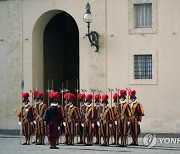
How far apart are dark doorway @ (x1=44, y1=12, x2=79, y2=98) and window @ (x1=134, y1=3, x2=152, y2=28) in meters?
5.28

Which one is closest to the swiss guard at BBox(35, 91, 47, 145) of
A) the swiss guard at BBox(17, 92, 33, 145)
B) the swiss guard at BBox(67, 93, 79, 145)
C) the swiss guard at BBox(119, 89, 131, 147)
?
the swiss guard at BBox(17, 92, 33, 145)

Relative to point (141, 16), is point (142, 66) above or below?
below

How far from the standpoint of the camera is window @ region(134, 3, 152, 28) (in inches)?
938

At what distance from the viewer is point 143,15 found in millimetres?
23953

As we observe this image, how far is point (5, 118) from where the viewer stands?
1041 inches

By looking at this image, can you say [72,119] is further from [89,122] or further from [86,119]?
[89,122]

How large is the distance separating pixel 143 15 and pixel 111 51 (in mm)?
1971

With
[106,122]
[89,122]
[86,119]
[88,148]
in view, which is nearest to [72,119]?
[86,119]

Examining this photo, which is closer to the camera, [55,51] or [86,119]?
[86,119]

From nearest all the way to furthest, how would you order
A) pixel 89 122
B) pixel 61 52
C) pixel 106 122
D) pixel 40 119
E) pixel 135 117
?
pixel 135 117 < pixel 106 122 < pixel 89 122 < pixel 40 119 < pixel 61 52

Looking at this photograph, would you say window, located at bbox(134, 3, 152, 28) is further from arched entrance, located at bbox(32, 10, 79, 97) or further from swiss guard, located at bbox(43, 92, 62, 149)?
swiss guard, located at bbox(43, 92, 62, 149)

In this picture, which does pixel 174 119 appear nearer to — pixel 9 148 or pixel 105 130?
pixel 105 130

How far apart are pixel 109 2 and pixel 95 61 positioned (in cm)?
252

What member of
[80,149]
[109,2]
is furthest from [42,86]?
[80,149]
